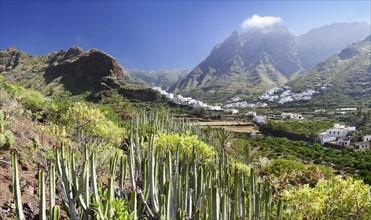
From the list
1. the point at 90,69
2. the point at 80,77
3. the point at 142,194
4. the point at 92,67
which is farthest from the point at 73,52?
the point at 142,194

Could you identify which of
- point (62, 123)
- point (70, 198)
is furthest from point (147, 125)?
point (70, 198)

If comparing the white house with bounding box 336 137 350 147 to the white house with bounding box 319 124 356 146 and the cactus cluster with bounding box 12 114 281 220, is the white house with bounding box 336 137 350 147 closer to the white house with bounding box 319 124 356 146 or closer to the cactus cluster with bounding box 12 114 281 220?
the white house with bounding box 319 124 356 146

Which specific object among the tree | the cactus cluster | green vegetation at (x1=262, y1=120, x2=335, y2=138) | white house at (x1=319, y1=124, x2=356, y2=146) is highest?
the tree

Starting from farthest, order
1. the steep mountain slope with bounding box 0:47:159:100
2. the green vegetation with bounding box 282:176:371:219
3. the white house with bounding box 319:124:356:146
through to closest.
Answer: the steep mountain slope with bounding box 0:47:159:100 < the white house with bounding box 319:124:356:146 < the green vegetation with bounding box 282:176:371:219

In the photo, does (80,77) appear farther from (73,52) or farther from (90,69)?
(73,52)

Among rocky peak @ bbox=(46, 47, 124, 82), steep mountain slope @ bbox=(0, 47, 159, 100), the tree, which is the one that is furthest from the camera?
rocky peak @ bbox=(46, 47, 124, 82)

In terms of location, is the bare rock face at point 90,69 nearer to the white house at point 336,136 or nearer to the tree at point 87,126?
the white house at point 336,136

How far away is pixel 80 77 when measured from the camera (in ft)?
372

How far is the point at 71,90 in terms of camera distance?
347 ft

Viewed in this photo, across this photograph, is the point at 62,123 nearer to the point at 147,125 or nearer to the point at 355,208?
the point at 147,125

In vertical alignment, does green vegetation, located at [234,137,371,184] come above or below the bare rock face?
below

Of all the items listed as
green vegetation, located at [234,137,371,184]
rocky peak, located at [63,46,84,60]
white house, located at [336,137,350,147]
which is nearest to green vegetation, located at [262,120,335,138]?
white house, located at [336,137,350,147]

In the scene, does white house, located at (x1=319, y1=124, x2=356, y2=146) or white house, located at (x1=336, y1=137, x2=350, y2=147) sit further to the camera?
white house, located at (x1=319, y1=124, x2=356, y2=146)

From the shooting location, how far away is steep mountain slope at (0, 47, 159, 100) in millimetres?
104625
